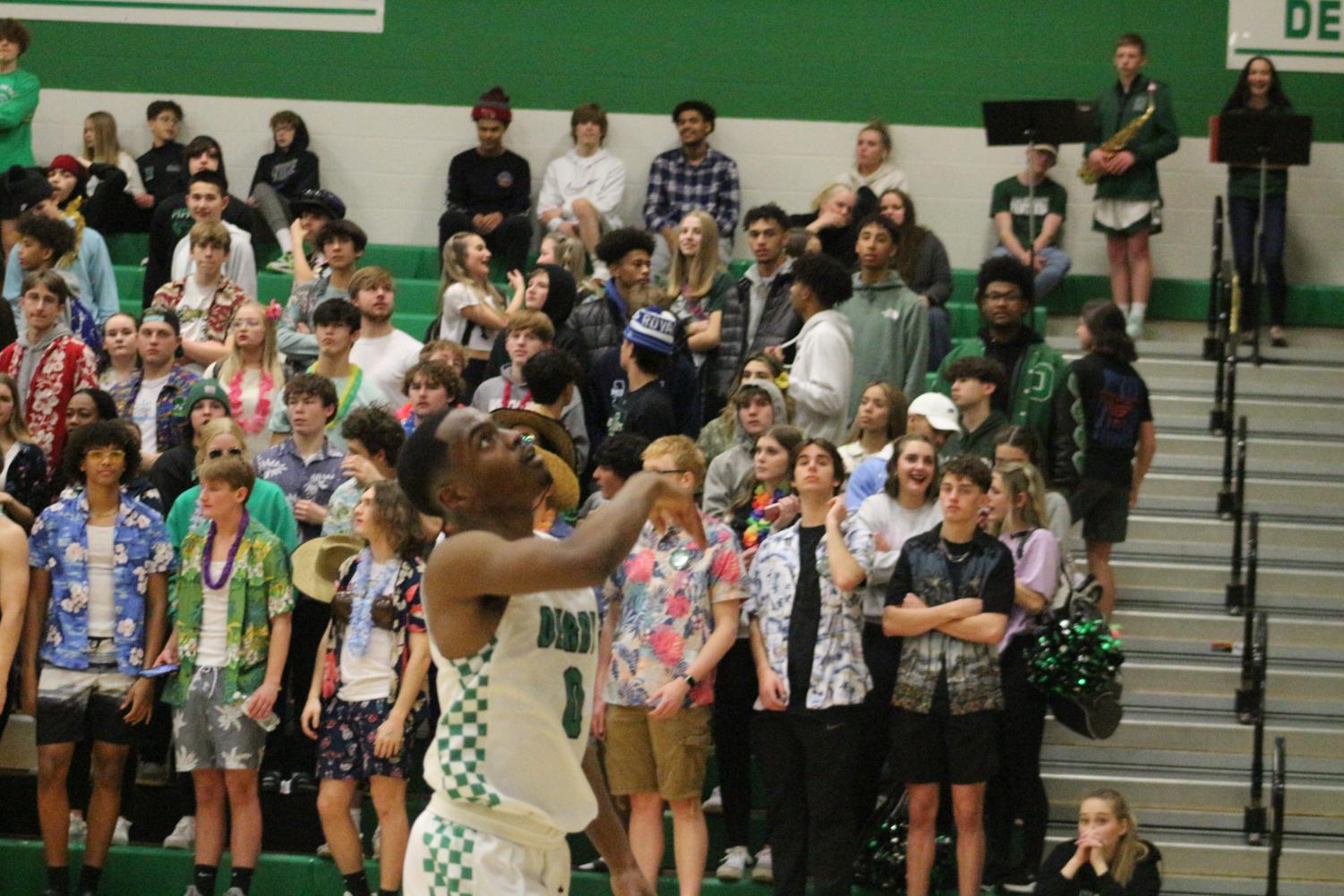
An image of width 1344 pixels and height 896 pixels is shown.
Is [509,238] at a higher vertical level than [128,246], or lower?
higher

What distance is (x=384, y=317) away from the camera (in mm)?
9320

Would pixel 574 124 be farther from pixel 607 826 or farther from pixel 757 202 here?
pixel 607 826

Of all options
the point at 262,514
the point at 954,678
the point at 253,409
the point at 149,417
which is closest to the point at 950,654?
the point at 954,678

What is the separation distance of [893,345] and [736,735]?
8.11ft

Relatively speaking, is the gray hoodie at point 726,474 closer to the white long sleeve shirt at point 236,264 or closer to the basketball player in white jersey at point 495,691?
→ the white long sleeve shirt at point 236,264

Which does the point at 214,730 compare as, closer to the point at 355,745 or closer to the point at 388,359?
the point at 355,745

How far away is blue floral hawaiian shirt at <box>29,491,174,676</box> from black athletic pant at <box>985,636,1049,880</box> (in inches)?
135

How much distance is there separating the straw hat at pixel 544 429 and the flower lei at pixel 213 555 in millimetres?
1149

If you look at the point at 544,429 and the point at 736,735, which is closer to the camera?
the point at 544,429

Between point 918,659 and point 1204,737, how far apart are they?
2.01 meters

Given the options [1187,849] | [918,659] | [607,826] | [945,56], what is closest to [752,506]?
[918,659]

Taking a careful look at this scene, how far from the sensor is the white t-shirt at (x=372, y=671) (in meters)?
7.29

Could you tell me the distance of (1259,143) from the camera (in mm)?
11211

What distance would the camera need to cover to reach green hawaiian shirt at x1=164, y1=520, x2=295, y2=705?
7.44 meters
